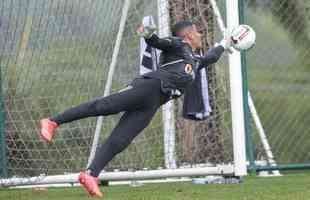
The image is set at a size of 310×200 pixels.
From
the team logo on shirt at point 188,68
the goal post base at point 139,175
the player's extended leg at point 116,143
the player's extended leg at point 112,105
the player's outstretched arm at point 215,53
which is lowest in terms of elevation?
the goal post base at point 139,175

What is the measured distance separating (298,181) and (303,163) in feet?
6.16

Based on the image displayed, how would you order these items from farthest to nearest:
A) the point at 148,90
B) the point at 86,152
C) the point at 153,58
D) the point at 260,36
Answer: the point at 260,36
the point at 86,152
the point at 153,58
the point at 148,90

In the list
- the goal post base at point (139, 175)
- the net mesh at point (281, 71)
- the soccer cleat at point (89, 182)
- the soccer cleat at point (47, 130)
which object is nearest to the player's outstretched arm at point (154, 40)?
the soccer cleat at point (47, 130)

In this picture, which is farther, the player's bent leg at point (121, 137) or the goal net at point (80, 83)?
the goal net at point (80, 83)

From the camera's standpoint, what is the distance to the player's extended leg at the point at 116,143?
766 centimetres

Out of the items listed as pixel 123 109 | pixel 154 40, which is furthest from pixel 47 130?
pixel 154 40

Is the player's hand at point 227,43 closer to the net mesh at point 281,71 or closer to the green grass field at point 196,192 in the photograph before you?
the green grass field at point 196,192

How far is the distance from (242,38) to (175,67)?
855mm

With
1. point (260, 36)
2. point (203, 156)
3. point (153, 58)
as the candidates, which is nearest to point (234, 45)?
point (153, 58)

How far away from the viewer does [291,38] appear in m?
10.9

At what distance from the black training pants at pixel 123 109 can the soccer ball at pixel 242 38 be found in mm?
977

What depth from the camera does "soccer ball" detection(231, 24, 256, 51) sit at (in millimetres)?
8562

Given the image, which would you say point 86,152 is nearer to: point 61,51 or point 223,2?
point 61,51

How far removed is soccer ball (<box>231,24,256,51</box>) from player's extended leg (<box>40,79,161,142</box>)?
1031mm
